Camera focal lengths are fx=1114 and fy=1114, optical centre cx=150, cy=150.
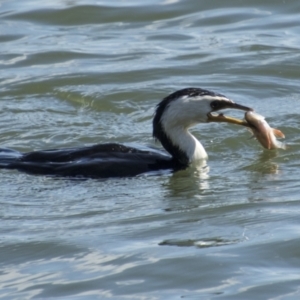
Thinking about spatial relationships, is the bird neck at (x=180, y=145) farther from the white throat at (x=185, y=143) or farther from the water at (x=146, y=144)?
the water at (x=146, y=144)

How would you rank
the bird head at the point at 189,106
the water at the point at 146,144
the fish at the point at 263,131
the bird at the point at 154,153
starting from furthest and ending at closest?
the fish at the point at 263,131, the bird head at the point at 189,106, the bird at the point at 154,153, the water at the point at 146,144

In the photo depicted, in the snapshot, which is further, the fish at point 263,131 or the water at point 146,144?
the fish at point 263,131

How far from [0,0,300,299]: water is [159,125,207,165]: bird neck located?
0.17 metres

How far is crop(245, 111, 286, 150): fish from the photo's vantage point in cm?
1113

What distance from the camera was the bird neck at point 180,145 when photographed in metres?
11.1

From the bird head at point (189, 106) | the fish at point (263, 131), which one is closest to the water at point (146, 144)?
the fish at point (263, 131)

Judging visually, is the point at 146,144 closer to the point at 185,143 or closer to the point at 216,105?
the point at 185,143

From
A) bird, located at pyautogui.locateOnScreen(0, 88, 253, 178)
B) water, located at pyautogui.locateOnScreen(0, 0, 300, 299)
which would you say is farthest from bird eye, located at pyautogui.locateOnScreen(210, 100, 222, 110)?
water, located at pyautogui.locateOnScreen(0, 0, 300, 299)

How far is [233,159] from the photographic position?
11305mm

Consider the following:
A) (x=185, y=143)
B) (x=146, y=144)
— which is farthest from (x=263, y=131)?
(x=146, y=144)

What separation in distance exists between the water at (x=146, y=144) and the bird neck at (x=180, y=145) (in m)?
0.17

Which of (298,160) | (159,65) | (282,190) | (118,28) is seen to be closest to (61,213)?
(282,190)

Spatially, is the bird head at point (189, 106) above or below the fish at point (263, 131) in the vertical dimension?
above

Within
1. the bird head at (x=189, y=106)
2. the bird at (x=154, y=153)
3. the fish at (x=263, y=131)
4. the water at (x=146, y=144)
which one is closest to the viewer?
the water at (x=146, y=144)
